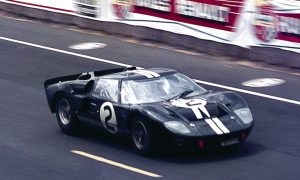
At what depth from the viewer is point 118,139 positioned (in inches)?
537

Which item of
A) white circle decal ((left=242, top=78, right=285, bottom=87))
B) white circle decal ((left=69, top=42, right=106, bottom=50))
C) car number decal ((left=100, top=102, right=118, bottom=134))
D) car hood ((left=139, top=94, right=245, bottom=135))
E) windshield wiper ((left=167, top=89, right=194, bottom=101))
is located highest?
windshield wiper ((left=167, top=89, right=194, bottom=101))

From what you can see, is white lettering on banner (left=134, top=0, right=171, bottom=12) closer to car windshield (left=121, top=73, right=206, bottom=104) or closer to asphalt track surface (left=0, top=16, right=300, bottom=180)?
asphalt track surface (left=0, top=16, right=300, bottom=180)

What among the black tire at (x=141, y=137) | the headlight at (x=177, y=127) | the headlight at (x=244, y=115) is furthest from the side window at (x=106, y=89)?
the headlight at (x=244, y=115)

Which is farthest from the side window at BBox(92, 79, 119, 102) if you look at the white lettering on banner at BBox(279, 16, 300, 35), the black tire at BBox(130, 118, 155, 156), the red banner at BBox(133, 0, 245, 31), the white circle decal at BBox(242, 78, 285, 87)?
the red banner at BBox(133, 0, 245, 31)

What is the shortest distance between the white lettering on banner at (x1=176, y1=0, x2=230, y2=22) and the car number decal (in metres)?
7.26

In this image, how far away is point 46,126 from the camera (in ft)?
49.5

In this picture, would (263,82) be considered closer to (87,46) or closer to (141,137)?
(141,137)

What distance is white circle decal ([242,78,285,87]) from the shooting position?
17.6m

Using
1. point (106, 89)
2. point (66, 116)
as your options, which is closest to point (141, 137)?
point (106, 89)

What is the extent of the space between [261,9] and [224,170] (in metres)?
8.09

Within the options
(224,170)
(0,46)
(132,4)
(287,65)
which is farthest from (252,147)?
(0,46)

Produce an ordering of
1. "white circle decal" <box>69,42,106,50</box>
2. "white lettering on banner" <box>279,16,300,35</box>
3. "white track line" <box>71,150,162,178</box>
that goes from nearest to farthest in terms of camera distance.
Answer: "white track line" <box>71,150,162,178</box> → "white lettering on banner" <box>279,16,300,35</box> → "white circle decal" <box>69,42,106,50</box>

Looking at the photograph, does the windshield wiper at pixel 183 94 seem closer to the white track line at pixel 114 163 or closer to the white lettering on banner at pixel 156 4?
the white track line at pixel 114 163

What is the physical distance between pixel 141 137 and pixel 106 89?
136cm
